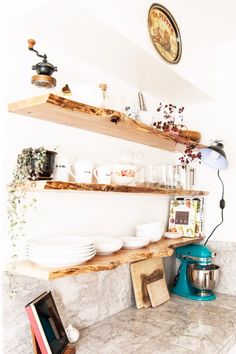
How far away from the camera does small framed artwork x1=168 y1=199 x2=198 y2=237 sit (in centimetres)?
235

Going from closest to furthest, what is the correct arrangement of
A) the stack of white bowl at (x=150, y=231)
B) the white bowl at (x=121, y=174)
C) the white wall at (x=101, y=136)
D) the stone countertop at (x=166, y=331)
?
the white wall at (x=101, y=136)
the stone countertop at (x=166, y=331)
the white bowl at (x=121, y=174)
the stack of white bowl at (x=150, y=231)

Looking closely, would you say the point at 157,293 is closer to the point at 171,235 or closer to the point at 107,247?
the point at 171,235

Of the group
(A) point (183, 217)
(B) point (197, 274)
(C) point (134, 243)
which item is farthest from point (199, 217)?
(C) point (134, 243)

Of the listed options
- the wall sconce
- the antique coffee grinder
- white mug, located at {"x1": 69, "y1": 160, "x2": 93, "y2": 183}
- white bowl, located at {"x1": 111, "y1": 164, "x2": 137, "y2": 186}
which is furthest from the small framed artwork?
the antique coffee grinder

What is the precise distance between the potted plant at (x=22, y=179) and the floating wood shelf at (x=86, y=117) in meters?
0.16

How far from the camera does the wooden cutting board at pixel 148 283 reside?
1.99 m

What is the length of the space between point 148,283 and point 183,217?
1.83 ft

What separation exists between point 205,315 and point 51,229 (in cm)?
104

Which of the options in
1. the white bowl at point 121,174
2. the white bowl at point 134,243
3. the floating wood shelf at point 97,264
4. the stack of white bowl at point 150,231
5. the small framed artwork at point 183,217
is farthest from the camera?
the small framed artwork at point 183,217

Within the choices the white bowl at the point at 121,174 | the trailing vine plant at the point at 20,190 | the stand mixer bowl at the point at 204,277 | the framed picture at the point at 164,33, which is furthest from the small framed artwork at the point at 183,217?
the trailing vine plant at the point at 20,190

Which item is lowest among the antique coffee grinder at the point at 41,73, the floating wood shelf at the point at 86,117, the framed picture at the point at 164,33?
the floating wood shelf at the point at 86,117

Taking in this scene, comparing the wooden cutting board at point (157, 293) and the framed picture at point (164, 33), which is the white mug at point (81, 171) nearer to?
the framed picture at point (164, 33)

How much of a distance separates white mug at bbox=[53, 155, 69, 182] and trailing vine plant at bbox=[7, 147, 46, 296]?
12cm

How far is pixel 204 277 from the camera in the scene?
86.1 inches
